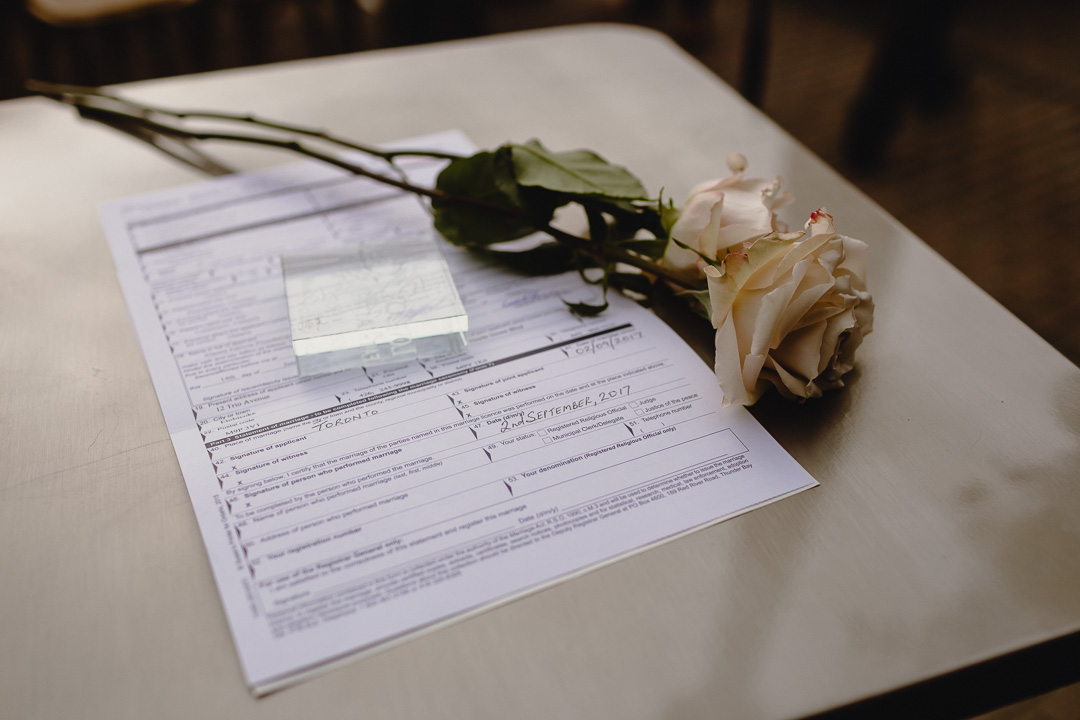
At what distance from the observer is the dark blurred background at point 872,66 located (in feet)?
4.96

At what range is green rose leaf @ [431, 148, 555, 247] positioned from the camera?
0.57 metres

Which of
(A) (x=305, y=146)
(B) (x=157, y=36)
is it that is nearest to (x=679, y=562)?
(A) (x=305, y=146)

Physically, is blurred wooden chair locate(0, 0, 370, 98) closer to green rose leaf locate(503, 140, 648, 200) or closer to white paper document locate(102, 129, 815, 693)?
white paper document locate(102, 129, 815, 693)

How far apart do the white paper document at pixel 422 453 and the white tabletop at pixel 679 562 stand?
0.01 metres

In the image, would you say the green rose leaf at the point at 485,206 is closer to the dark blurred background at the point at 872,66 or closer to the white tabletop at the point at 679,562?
the white tabletop at the point at 679,562

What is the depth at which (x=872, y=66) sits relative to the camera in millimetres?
1681

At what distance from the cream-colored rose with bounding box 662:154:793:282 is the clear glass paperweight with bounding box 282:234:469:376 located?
15 centimetres

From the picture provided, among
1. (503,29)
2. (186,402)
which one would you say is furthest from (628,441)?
(503,29)

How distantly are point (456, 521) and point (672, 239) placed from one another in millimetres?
238

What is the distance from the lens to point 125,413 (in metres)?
0.48

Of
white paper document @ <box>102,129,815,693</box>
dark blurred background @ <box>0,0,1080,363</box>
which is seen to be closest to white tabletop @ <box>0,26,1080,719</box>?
white paper document @ <box>102,129,815,693</box>

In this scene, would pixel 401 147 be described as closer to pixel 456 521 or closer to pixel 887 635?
pixel 456 521

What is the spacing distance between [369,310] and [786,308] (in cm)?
27

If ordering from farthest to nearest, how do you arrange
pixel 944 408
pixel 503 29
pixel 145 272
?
pixel 503 29 < pixel 145 272 < pixel 944 408
